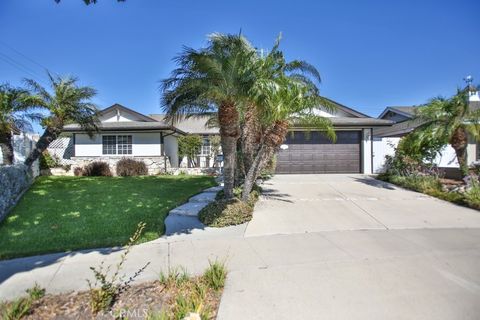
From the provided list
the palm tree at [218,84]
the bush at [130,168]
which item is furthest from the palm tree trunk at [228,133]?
the bush at [130,168]

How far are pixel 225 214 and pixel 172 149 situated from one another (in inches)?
614

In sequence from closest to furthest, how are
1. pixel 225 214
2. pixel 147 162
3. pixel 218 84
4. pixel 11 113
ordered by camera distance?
1. pixel 225 214
2. pixel 218 84
3. pixel 11 113
4. pixel 147 162

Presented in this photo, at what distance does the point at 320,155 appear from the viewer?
17953 millimetres

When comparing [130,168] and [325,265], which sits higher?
[130,168]

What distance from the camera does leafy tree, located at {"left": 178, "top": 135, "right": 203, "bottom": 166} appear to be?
2186cm

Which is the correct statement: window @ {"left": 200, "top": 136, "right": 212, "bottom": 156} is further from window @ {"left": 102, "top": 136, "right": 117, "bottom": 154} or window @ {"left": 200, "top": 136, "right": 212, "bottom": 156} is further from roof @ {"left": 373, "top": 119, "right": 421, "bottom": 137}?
roof @ {"left": 373, "top": 119, "right": 421, "bottom": 137}

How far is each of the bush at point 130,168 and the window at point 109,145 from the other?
1.46 metres

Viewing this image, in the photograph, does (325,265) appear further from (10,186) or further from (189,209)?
(10,186)

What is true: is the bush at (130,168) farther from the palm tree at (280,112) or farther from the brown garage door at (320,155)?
the palm tree at (280,112)

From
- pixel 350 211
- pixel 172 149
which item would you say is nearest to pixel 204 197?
pixel 350 211

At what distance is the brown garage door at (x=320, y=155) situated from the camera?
706 inches

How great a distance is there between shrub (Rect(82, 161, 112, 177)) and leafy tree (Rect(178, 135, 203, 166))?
551 cm

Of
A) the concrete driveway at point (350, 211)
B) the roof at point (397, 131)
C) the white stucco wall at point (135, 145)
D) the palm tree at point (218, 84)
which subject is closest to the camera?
the concrete driveway at point (350, 211)

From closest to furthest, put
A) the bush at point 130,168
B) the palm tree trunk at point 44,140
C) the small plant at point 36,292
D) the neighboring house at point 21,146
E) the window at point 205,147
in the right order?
the small plant at point 36,292 → the palm tree trunk at point 44,140 → the neighboring house at point 21,146 → the bush at point 130,168 → the window at point 205,147
